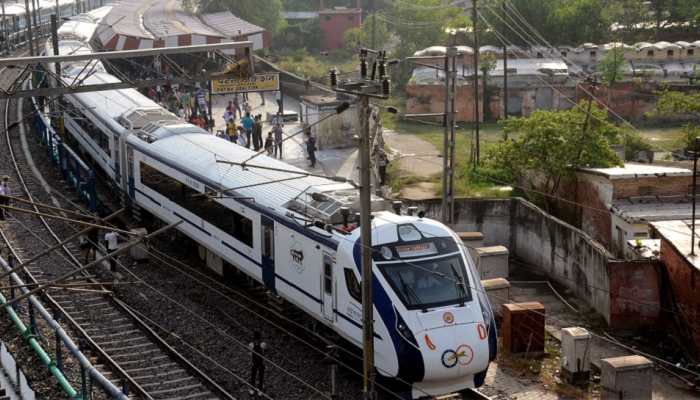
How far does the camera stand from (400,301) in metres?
15.0

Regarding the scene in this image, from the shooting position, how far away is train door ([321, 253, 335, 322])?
53.4 feet

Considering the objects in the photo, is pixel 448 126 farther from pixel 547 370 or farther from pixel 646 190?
pixel 547 370

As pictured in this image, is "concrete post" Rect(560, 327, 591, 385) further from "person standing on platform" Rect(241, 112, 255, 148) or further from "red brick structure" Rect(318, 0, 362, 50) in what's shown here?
"red brick structure" Rect(318, 0, 362, 50)

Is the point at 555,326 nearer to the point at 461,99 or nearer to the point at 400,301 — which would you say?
the point at 400,301

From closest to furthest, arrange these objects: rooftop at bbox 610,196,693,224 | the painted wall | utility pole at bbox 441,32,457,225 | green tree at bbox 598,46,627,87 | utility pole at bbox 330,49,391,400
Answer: utility pole at bbox 330,49,391,400
the painted wall
utility pole at bbox 441,32,457,225
rooftop at bbox 610,196,693,224
green tree at bbox 598,46,627,87

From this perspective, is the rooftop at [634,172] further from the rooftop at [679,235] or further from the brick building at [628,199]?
the rooftop at [679,235]

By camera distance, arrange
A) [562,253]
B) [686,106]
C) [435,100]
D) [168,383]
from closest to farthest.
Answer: [168,383]
[562,253]
[686,106]
[435,100]

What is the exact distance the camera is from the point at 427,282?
1536cm

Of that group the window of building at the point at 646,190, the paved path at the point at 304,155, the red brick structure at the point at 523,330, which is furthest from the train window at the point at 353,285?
the paved path at the point at 304,155

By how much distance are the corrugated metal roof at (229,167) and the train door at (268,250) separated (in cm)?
35

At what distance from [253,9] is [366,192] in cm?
4912

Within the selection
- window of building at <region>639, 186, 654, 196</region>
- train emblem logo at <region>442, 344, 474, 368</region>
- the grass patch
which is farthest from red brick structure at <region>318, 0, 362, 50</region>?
train emblem logo at <region>442, 344, 474, 368</region>

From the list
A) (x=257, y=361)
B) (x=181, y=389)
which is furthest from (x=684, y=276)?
(x=181, y=389)

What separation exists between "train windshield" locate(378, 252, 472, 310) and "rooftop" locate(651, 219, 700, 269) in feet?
21.8
